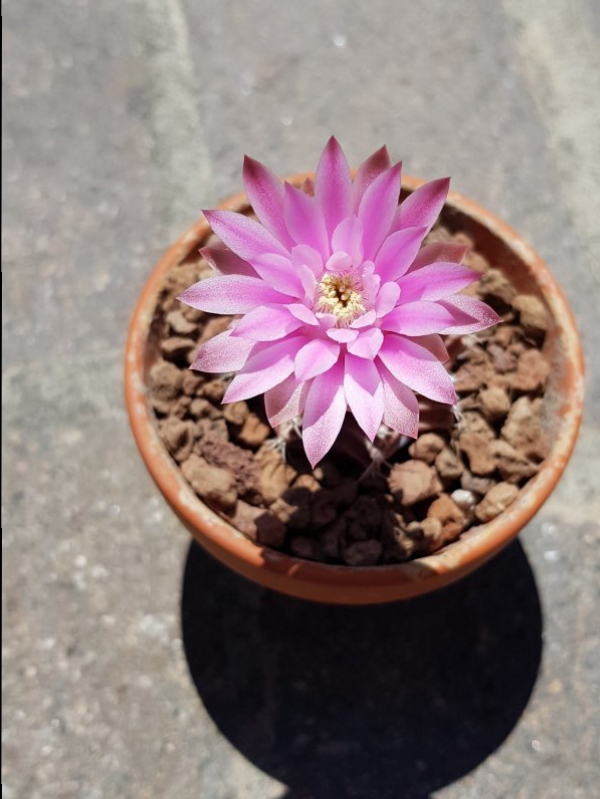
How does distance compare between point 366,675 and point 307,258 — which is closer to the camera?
point 307,258

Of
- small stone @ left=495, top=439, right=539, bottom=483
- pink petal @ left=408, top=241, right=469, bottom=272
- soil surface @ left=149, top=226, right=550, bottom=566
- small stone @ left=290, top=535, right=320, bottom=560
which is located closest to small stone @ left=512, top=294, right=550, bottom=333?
soil surface @ left=149, top=226, right=550, bottom=566

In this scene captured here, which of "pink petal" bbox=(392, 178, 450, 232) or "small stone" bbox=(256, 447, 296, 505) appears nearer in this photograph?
"pink petal" bbox=(392, 178, 450, 232)

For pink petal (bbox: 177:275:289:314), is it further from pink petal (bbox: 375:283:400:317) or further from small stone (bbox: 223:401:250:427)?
small stone (bbox: 223:401:250:427)

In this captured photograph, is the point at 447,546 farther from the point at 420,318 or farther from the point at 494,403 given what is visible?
the point at 420,318

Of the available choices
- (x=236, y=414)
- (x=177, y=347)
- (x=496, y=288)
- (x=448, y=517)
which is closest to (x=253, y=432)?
(x=236, y=414)

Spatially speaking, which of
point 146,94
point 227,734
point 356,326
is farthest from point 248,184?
point 146,94

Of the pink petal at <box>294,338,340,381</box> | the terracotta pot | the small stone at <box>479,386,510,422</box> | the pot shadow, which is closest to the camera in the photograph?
the pink petal at <box>294,338,340,381</box>

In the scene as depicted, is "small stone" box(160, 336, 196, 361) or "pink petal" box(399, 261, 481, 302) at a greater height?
"pink petal" box(399, 261, 481, 302)

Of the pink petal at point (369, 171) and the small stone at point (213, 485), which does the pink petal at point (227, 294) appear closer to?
the pink petal at point (369, 171)
